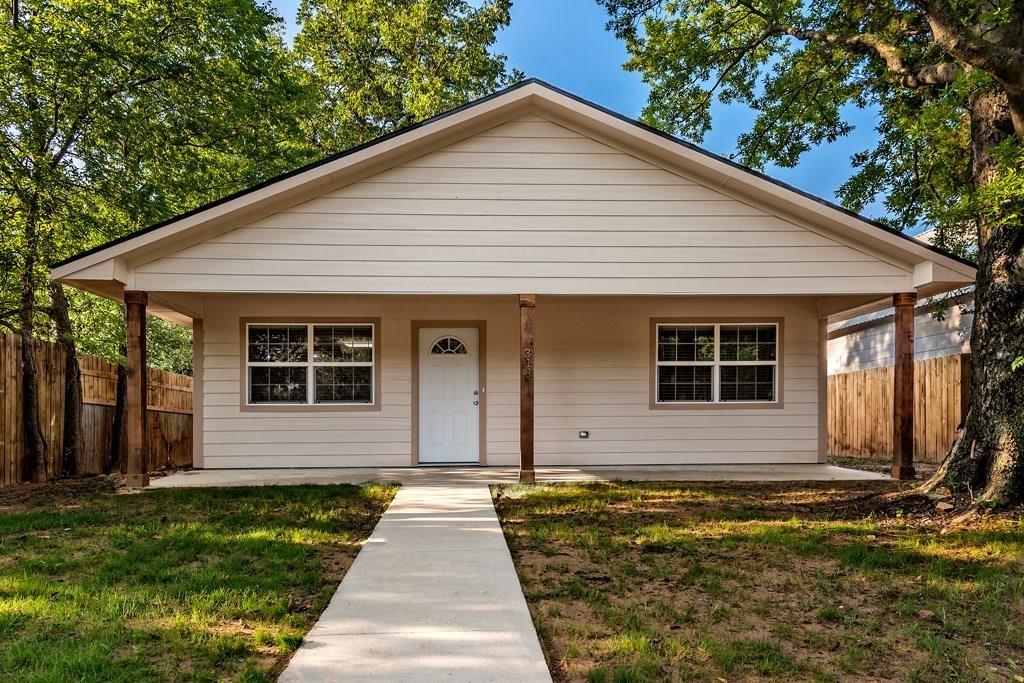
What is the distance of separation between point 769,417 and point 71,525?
9.46 metres

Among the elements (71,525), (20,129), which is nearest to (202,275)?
(71,525)

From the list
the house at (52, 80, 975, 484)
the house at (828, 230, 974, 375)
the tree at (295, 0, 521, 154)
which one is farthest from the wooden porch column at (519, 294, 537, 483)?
the tree at (295, 0, 521, 154)

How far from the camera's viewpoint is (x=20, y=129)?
9125 millimetres

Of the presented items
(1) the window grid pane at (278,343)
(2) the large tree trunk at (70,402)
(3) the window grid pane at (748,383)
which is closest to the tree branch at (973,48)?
(3) the window grid pane at (748,383)

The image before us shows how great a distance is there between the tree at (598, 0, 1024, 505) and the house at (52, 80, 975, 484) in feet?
5.53

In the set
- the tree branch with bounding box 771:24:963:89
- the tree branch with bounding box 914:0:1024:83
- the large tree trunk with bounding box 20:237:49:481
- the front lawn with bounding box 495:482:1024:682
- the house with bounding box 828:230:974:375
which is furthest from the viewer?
the house with bounding box 828:230:974:375

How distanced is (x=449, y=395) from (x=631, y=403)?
299 cm

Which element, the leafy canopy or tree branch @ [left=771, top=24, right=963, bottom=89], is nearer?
tree branch @ [left=771, top=24, right=963, bottom=89]

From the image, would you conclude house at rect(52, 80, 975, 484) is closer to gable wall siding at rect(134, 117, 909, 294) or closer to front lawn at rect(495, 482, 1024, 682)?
gable wall siding at rect(134, 117, 909, 294)

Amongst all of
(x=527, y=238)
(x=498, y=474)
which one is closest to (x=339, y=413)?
(x=498, y=474)

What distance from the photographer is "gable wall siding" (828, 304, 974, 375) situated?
37.6 feet

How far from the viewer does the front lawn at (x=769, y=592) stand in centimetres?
303

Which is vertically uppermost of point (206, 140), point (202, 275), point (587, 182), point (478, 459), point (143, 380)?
point (206, 140)

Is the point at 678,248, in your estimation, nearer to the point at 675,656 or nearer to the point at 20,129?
the point at 675,656
